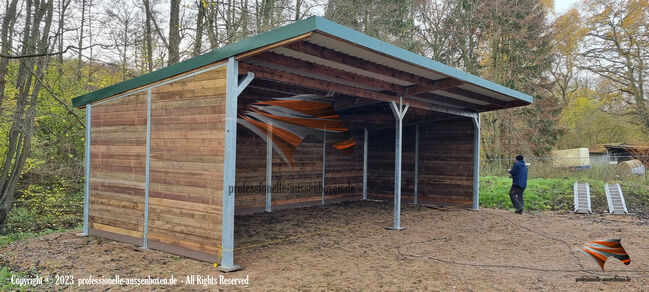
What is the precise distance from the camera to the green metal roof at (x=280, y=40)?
12.1 ft

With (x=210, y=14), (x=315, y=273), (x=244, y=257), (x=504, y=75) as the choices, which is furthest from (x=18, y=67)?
(x=504, y=75)

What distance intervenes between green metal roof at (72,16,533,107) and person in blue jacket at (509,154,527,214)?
124 inches

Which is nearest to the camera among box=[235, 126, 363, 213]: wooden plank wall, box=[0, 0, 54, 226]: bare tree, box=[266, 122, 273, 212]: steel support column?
box=[235, 126, 363, 213]: wooden plank wall

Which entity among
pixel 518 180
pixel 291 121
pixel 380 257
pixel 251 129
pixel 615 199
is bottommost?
pixel 380 257

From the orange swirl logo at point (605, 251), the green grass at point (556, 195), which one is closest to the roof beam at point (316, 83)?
the orange swirl logo at point (605, 251)

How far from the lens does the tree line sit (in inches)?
368

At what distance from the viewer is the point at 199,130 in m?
4.51

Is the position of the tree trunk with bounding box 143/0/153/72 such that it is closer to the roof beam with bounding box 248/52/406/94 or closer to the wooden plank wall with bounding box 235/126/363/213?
the wooden plank wall with bounding box 235/126/363/213

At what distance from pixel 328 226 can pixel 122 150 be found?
3.36m

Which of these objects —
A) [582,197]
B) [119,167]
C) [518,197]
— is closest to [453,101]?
[518,197]

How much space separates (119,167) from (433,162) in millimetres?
6785

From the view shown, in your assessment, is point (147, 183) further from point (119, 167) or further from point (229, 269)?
point (229, 269)

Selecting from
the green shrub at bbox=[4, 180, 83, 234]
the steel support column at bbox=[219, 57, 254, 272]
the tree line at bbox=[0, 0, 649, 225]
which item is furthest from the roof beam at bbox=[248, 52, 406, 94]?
the green shrub at bbox=[4, 180, 83, 234]

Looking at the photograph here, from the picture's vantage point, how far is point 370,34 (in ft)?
48.6
